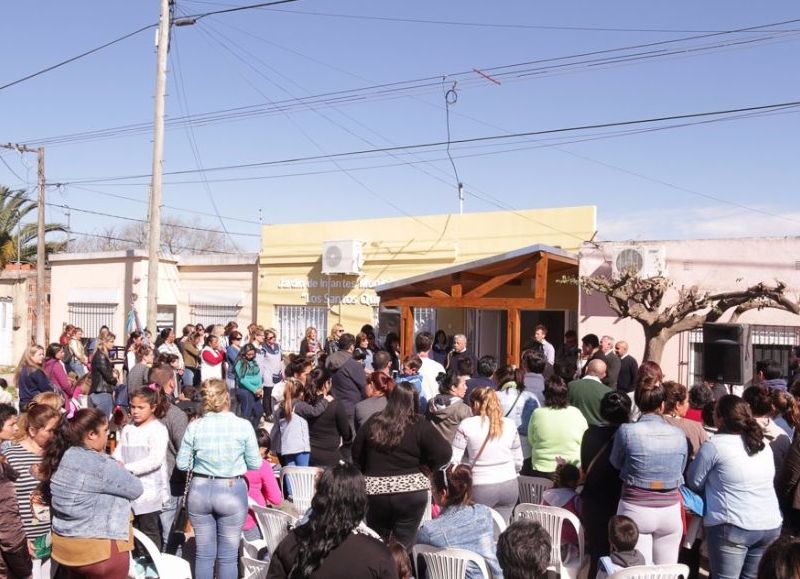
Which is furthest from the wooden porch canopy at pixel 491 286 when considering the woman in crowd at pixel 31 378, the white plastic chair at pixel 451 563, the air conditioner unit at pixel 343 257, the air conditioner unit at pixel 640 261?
the white plastic chair at pixel 451 563

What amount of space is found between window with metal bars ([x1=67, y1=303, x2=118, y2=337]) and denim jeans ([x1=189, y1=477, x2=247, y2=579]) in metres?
17.4

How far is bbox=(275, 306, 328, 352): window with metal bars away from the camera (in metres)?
19.0

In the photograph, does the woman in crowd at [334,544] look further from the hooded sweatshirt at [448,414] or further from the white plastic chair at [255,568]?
the hooded sweatshirt at [448,414]

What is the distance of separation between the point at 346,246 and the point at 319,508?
14977 mm

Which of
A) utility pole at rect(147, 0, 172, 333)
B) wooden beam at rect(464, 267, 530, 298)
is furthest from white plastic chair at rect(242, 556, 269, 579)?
utility pole at rect(147, 0, 172, 333)

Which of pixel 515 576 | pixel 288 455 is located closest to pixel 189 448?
pixel 288 455

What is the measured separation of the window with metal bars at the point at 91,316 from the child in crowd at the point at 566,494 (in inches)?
714

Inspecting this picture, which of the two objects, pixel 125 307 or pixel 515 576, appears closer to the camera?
pixel 515 576

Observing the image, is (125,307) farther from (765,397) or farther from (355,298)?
(765,397)

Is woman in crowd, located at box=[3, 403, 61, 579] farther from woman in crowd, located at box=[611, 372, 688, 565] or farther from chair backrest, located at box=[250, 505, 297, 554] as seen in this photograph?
woman in crowd, located at box=[611, 372, 688, 565]

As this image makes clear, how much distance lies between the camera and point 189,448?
5309mm

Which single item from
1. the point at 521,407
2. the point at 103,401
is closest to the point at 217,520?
the point at 521,407

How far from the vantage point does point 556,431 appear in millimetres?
6293

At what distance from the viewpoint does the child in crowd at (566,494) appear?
215 inches
